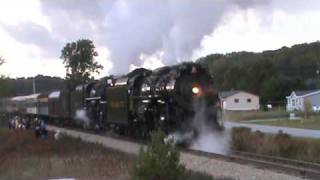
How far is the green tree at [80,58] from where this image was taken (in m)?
113

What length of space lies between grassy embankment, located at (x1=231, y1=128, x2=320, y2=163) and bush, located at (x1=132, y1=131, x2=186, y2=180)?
1097 centimetres

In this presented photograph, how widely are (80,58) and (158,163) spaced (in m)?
103

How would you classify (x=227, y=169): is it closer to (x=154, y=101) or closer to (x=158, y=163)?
(x=158, y=163)

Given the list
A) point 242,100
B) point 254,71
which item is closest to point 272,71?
point 254,71

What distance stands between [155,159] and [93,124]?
31942 millimetres

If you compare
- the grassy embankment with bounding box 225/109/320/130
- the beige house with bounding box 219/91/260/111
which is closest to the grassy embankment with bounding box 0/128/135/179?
the grassy embankment with bounding box 225/109/320/130

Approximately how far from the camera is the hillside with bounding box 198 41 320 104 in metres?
111

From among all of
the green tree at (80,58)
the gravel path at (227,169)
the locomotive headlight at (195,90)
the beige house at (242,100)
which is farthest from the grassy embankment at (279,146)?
the green tree at (80,58)

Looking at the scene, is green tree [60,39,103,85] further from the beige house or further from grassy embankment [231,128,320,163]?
grassy embankment [231,128,320,163]

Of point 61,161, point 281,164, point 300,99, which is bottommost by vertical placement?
point 281,164

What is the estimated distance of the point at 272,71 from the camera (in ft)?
380

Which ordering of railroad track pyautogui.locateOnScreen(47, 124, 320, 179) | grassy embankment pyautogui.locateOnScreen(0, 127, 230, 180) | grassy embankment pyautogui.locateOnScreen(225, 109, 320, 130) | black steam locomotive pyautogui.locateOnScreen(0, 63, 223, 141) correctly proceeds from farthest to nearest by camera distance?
grassy embankment pyautogui.locateOnScreen(225, 109, 320, 130) → black steam locomotive pyautogui.locateOnScreen(0, 63, 223, 141) → grassy embankment pyautogui.locateOnScreen(0, 127, 230, 180) → railroad track pyautogui.locateOnScreen(47, 124, 320, 179)

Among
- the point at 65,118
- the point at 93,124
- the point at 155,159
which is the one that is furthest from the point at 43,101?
the point at 155,159

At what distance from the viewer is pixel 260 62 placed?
115 metres
